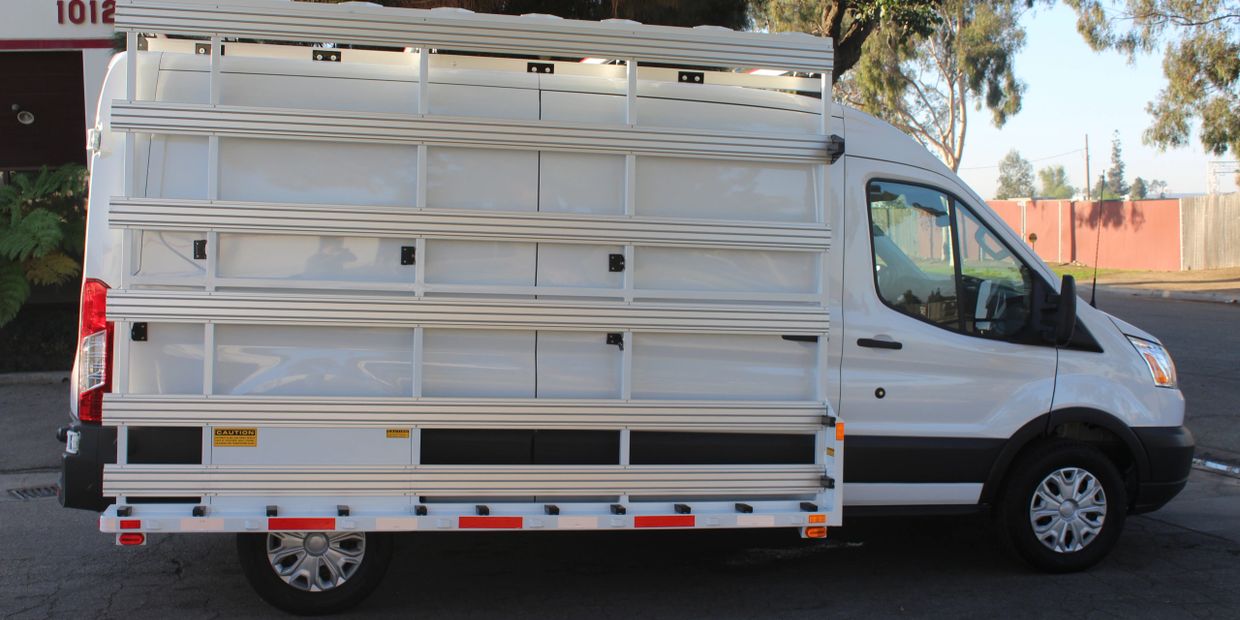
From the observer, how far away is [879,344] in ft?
18.6

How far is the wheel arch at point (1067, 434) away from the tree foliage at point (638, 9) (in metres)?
5.97

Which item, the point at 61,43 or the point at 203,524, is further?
the point at 61,43

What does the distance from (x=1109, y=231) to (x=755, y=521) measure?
36.3m

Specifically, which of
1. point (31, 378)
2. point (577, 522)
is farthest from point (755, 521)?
point (31, 378)

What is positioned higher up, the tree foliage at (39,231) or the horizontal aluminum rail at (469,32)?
the horizontal aluminum rail at (469,32)

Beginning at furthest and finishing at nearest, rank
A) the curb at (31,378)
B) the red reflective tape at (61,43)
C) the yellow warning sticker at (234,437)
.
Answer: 1. the red reflective tape at (61,43)
2. the curb at (31,378)
3. the yellow warning sticker at (234,437)

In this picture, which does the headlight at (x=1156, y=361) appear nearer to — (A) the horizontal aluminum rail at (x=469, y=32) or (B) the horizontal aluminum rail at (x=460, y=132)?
(B) the horizontal aluminum rail at (x=460, y=132)

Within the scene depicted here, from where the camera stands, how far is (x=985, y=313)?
596 centimetres

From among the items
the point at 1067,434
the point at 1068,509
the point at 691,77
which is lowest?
the point at 1068,509

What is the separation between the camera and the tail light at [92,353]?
16.4 feet

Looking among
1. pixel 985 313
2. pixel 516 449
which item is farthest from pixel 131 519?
pixel 985 313

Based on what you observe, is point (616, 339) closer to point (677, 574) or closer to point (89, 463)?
point (677, 574)

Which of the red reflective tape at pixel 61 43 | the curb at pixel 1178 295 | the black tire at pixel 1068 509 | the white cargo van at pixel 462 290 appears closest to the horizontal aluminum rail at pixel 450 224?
the white cargo van at pixel 462 290

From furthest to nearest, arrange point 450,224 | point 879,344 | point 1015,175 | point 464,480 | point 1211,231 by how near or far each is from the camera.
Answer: point 1015,175, point 1211,231, point 879,344, point 464,480, point 450,224
